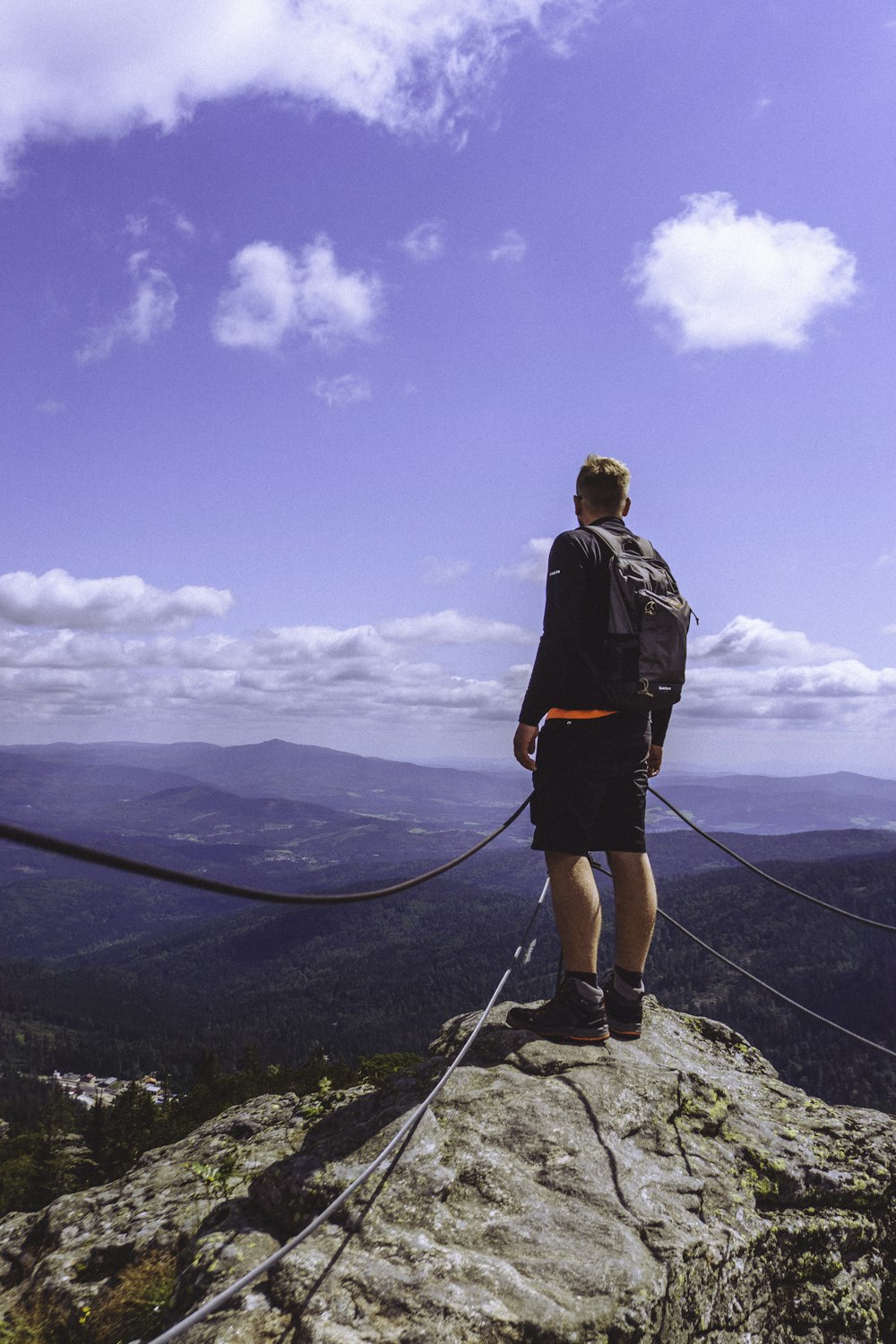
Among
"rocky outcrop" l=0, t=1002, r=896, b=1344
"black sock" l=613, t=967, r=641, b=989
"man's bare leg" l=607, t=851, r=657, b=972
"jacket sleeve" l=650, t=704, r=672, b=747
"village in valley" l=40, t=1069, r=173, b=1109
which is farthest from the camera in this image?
"village in valley" l=40, t=1069, r=173, b=1109

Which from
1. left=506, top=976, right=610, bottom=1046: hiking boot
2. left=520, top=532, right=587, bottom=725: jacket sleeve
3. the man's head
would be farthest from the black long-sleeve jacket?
left=506, top=976, right=610, bottom=1046: hiking boot

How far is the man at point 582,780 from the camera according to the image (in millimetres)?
5320

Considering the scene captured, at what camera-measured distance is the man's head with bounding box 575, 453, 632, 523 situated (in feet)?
19.5

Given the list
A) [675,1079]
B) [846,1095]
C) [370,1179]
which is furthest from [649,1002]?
Answer: [846,1095]

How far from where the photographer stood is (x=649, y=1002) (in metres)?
7.99

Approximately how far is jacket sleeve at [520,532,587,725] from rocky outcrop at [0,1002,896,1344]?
2831 mm

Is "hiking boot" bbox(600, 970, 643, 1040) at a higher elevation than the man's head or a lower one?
lower

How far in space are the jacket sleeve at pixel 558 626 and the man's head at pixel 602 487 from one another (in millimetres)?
788

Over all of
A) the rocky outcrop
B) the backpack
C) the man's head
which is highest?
the man's head

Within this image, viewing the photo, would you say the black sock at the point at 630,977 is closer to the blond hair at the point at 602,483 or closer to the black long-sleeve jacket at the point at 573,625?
the black long-sleeve jacket at the point at 573,625

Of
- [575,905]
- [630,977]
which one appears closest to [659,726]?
[575,905]

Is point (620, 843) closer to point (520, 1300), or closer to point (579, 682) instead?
point (579, 682)

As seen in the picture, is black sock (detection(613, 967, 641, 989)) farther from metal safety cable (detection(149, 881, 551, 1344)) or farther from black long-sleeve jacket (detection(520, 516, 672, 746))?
black long-sleeve jacket (detection(520, 516, 672, 746))

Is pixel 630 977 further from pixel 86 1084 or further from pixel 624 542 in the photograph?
pixel 86 1084
